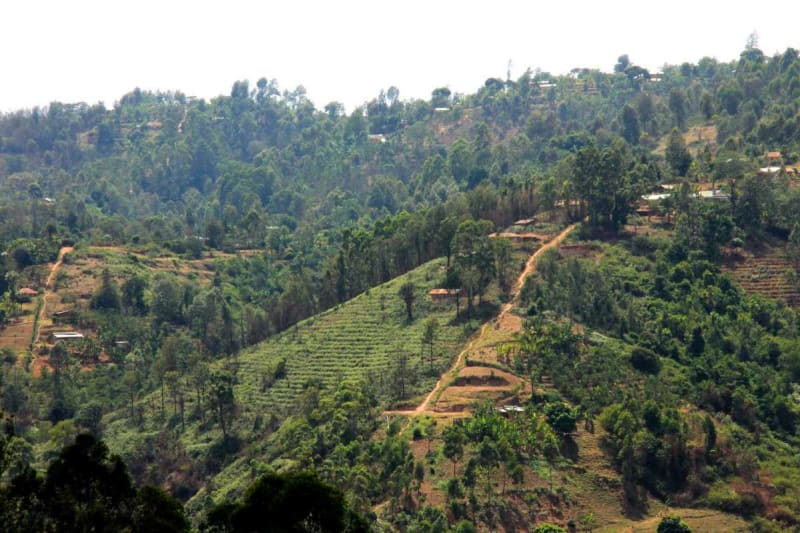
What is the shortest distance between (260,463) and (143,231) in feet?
212

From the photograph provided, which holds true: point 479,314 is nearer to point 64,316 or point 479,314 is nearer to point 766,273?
point 766,273

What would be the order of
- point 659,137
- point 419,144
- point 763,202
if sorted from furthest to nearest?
1. point 419,144
2. point 659,137
3. point 763,202

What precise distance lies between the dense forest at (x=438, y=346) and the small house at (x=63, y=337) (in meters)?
0.51

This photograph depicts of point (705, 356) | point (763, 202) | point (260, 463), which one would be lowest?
point (260, 463)

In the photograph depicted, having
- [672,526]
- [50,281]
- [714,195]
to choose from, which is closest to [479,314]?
[672,526]

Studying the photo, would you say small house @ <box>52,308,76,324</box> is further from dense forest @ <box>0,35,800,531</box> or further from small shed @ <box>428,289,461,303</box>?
small shed @ <box>428,289,461,303</box>

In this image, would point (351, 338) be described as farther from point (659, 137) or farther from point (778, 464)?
point (659, 137)

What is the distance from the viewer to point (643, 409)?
2015 inches

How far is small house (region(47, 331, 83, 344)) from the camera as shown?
261 feet

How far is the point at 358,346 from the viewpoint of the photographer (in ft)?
218

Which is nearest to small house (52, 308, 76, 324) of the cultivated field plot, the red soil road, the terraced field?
the cultivated field plot

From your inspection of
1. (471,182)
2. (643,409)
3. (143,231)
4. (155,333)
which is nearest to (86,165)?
(143,231)

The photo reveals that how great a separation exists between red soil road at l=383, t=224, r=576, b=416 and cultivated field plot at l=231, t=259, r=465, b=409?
78 cm

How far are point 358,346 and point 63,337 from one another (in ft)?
86.8
